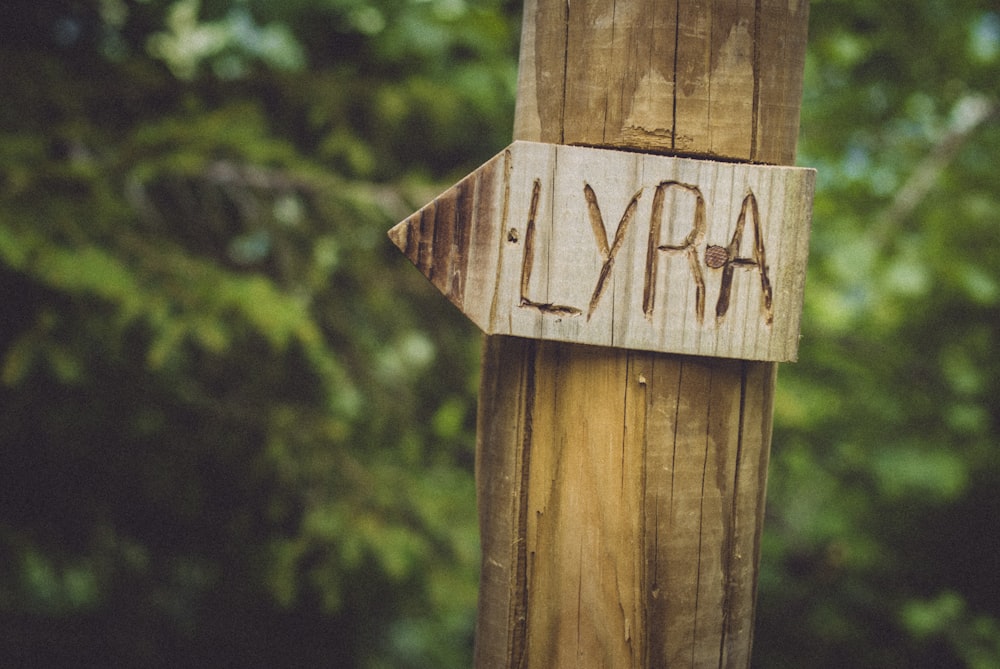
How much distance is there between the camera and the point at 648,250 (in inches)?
33.4

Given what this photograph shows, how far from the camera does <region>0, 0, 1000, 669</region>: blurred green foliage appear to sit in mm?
1758

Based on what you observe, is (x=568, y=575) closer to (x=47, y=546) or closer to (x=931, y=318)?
(x=47, y=546)

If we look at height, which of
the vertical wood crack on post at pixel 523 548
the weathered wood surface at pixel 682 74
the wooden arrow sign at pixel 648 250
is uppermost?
the weathered wood surface at pixel 682 74

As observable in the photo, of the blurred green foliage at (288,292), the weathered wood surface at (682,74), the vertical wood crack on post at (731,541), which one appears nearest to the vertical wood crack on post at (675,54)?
the weathered wood surface at (682,74)

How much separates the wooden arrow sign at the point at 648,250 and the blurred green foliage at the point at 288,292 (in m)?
0.95

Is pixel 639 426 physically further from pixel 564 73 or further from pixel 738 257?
pixel 564 73

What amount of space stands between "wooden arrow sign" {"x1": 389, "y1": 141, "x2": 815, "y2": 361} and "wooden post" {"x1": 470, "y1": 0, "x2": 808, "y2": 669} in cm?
5

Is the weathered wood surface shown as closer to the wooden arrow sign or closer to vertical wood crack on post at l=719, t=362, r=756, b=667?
the wooden arrow sign

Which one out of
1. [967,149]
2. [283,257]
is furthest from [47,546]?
[967,149]

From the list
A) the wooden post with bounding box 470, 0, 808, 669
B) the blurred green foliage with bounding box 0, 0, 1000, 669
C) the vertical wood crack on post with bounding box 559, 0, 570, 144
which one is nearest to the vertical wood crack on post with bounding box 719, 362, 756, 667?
the wooden post with bounding box 470, 0, 808, 669

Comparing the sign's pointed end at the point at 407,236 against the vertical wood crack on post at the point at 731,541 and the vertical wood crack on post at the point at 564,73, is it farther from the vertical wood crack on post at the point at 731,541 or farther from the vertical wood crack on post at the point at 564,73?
the vertical wood crack on post at the point at 731,541

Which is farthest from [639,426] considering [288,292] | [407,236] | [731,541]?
[288,292]

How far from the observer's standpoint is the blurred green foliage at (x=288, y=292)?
176cm

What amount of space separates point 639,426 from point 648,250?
214 mm
